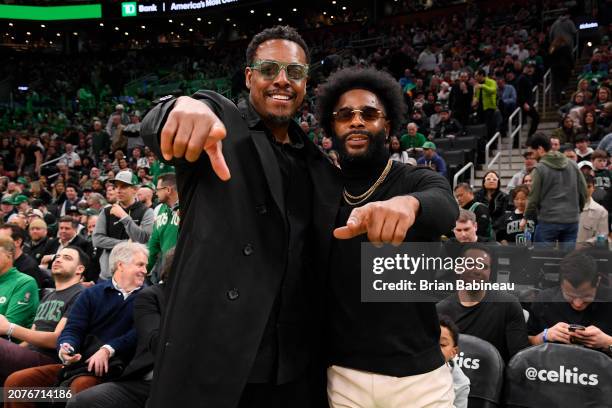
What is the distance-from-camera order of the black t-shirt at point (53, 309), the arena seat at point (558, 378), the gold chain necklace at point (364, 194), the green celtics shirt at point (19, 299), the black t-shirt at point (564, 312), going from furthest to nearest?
the green celtics shirt at point (19, 299)
the black t-shirt at point (53, 309)
the black t-shirt at point (564, 312)
the arena seat at point (558, 378)
the gold chain necklace at point (364, 194)

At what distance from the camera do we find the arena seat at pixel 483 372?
11.0 ft

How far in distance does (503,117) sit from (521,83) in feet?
2.70

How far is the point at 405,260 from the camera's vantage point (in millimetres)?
1931

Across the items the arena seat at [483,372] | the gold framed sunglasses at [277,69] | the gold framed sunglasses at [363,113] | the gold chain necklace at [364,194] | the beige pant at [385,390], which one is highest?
the gold framed sunglasses at [277,69]

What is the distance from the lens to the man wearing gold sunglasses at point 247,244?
4.95 feet

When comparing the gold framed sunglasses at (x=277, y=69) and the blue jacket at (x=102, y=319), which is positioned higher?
the gold framed sunglasses at (x=277, y=69)

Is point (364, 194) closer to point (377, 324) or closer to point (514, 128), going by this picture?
point (377, 324)

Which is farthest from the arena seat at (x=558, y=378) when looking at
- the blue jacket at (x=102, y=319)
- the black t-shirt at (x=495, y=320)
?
the blue jacket at (x=102, y=319)

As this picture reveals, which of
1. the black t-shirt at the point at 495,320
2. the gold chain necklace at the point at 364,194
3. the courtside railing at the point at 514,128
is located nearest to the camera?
the gold chain necklace at the point at 364,194

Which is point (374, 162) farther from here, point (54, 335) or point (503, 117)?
point (503, 117)

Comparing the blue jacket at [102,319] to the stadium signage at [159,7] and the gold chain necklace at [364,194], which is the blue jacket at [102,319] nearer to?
the gold chain necklace at [364,194]

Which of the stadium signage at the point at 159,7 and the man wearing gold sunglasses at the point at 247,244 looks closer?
the man wearing gold sunglasses at the point at 247,244

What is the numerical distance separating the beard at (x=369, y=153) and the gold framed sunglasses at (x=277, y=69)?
8.7 inches

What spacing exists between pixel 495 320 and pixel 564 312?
0.37 meters
